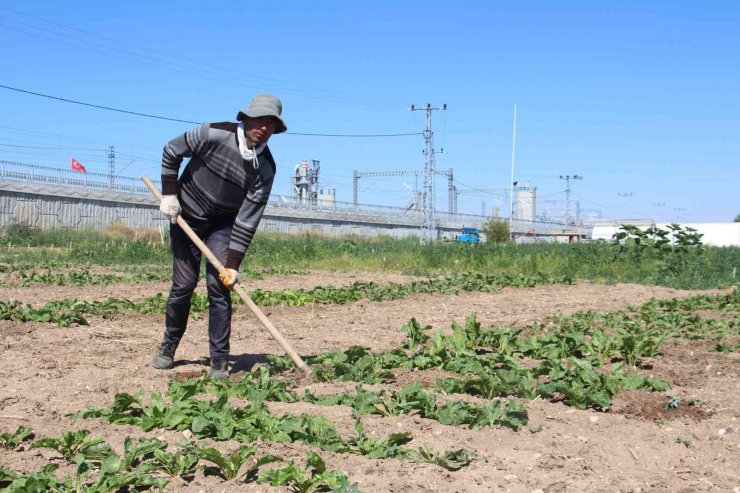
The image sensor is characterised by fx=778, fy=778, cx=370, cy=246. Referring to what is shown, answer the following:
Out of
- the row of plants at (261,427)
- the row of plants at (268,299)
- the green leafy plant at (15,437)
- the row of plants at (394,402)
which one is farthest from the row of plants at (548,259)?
the green leafy plant at (15,437)

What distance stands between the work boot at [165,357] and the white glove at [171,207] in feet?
3.02

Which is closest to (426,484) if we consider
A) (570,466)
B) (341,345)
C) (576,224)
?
(570,466)

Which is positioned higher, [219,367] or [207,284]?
[207,284]

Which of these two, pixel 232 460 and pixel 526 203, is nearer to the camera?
pixel 232 460

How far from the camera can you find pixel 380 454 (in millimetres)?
3277

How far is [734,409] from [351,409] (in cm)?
229

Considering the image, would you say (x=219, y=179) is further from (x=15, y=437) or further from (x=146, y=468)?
(x=146, y=468)

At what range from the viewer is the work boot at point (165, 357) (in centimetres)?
552

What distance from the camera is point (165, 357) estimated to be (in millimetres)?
5566

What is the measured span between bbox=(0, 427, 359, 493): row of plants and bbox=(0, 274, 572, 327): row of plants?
433 centimetres

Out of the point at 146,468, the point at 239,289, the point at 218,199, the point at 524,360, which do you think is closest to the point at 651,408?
the point at 524,360

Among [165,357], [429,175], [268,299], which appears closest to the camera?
[165,357]

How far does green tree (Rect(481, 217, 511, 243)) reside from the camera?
4238cm

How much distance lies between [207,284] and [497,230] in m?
37.9
